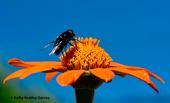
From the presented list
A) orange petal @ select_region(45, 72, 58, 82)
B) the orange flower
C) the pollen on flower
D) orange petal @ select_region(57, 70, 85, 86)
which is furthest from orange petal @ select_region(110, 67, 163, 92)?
orange petal @ select_region(45, 72, 58, 82)

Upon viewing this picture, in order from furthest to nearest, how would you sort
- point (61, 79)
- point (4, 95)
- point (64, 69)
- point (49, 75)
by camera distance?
1. point (4, 95)
2. point (49, 75)
3. point (64, 69)
4. point (61, 79)

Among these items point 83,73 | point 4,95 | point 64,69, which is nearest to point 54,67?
point 64,69

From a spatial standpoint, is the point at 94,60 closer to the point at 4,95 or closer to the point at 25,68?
the point at 25,68

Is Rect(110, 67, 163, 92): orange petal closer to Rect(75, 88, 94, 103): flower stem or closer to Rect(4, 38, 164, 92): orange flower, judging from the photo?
Rect(4, 38, 164, 92): orange flower

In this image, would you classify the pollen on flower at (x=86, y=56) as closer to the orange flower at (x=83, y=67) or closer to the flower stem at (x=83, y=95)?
the orange flower at (x=83, y=67)

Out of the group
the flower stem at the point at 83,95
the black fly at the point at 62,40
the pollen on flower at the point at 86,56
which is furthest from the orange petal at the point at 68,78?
the black fly at the point at 62,40

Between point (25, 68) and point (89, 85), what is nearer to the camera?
point (89, 85)

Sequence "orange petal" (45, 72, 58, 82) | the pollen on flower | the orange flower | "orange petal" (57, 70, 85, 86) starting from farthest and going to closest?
1. "orange petal" (45, 72, 58, 82)
2. the pollen on flower
3. the orange flower
4. "orange petal" (57, 70, 85, 86)
